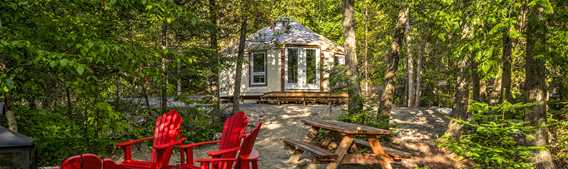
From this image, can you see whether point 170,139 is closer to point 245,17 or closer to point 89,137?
point 89,137

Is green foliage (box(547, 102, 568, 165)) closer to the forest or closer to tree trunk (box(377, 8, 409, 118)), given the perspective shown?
the forest

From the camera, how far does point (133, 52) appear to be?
167 inches

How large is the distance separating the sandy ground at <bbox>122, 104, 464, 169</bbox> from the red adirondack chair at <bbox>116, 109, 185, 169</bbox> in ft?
10.3

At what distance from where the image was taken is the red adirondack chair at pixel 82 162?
330 centimetres

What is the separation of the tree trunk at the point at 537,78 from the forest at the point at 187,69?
0.02 m

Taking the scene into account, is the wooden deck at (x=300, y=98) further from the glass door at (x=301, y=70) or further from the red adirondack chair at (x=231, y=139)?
the red adirondack chair at (x=231, y=139)

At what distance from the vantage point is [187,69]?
10.5m

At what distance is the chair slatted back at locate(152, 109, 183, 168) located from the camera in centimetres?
416

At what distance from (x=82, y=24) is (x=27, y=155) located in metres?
2.23

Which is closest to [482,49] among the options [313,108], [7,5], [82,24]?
[82,24]

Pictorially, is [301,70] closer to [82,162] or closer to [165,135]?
[165,135]

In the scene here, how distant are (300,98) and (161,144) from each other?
13.7 metres

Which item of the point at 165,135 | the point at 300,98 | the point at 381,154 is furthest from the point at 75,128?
the point at 300,98

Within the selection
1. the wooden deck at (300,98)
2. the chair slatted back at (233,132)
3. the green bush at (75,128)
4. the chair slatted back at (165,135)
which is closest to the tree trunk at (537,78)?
the chair slatted back at (233,132)
